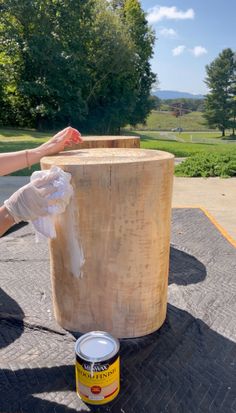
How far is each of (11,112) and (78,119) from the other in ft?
14.4

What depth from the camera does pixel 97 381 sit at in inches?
56.0

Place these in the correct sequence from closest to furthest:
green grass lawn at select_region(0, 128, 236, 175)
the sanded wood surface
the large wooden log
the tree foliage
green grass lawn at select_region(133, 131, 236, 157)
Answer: the large wooden log < the sanded wood surface < green grass lawn at select_region(0, 128, 236, 175) < green grass lawn at select_region(133, 131, 236, 157) < the tree foliage

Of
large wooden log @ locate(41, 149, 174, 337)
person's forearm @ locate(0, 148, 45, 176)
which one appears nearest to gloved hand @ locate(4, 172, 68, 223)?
large wooden log @ locate(41, 149, 174, 337)

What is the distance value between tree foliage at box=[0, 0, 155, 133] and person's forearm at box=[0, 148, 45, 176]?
18594 mm

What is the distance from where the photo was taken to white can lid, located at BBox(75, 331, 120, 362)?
4.65 feet

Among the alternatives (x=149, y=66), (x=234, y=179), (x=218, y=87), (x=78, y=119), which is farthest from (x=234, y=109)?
(x=234, y=179)

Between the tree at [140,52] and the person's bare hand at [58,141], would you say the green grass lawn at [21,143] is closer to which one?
the person's bare hand at [58,141]

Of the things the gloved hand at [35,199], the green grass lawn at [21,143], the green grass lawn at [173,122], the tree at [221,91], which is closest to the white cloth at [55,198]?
the gloved hand at [35,199]

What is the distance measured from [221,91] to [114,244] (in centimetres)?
4762

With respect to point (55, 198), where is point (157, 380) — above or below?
below

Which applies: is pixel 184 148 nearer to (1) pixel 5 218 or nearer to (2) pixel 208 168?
(2) pixel 208 168

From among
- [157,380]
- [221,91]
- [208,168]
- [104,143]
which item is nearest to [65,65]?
[208,168]

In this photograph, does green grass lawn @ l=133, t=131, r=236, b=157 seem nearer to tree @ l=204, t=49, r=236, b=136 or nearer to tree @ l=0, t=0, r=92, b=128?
tree @ l=0, t=0, r=92, b=128

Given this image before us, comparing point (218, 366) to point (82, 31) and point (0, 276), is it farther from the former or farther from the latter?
point (82, 31)
